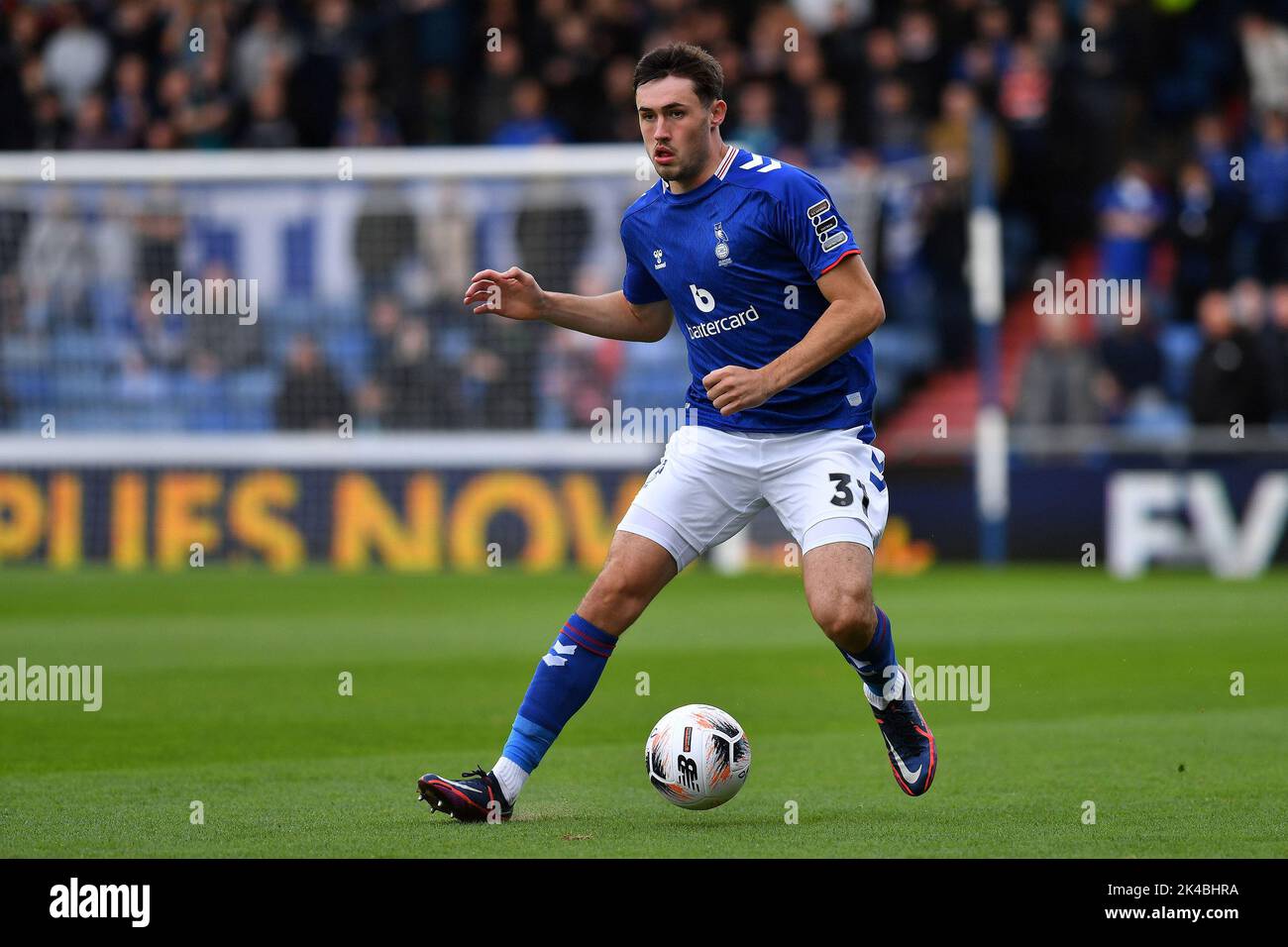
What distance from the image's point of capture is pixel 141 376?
1917cm

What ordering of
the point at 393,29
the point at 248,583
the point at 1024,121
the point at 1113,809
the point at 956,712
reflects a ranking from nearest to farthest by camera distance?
the point at 1113,809
the point at 956,712
the point at 248,583
the point at 1024,121
the point at 393,29

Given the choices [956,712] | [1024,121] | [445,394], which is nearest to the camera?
[956,712]

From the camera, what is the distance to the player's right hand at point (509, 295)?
7172 millimetres

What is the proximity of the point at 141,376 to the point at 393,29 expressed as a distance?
567cm

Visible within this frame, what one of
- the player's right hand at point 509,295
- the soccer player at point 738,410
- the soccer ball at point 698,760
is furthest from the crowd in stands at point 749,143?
the soccer ball at point 698,760

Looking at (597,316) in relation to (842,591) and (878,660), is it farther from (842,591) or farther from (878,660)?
(878,660)

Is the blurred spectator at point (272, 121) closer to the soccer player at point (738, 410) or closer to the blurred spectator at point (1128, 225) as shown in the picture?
the blurred spectator at point (1128, 225)

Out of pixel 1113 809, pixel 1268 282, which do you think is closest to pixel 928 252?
pixel 1268 282

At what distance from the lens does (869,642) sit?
6875mm

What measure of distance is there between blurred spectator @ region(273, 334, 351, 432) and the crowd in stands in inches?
1.1

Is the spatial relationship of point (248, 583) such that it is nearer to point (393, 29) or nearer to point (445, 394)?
point (445, 394)

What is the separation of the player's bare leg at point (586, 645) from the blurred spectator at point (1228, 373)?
13.0 m

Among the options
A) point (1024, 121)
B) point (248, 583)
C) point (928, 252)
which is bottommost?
point (248, 583)

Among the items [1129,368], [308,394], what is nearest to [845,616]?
[308,394]
